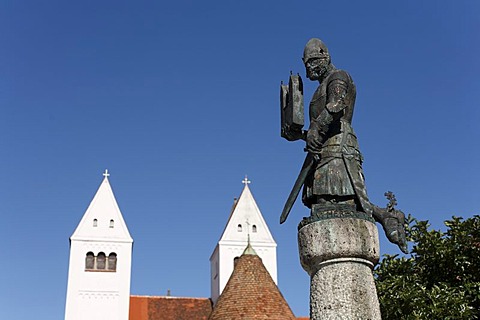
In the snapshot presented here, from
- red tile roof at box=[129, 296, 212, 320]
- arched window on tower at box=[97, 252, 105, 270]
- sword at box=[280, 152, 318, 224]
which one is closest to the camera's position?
sword at box=[280, 152, 318, 224]

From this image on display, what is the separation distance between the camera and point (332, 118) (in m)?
4.74

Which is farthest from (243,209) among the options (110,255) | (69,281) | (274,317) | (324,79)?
(324,79)

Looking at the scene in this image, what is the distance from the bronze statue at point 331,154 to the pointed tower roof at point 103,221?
3308 centimetres

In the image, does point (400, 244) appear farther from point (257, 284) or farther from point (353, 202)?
point (257, 284)

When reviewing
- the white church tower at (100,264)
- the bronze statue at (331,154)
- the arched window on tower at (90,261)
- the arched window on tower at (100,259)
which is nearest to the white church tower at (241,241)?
the white church tower at (100,264)

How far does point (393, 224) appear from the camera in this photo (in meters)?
4.82

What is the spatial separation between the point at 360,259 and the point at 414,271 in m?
10.9

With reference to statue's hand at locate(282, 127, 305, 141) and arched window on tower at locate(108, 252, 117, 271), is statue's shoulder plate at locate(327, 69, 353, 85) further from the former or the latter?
arched window on tower at locate(108, 252, 117, 271)

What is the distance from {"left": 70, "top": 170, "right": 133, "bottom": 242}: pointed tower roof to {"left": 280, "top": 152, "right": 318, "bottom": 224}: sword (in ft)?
108

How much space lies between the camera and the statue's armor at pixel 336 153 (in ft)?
15.6

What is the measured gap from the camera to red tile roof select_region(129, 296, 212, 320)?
3800 cm

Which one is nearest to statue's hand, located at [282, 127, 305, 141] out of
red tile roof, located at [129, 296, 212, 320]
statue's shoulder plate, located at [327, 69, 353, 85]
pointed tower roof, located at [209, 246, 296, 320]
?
statue's shoulder plate, located at [327, 69, 353, 85]

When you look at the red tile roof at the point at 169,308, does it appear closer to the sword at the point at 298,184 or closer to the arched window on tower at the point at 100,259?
the arched window on tower at the point at 100,259

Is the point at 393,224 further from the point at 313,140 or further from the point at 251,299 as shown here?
the point at 251,299
